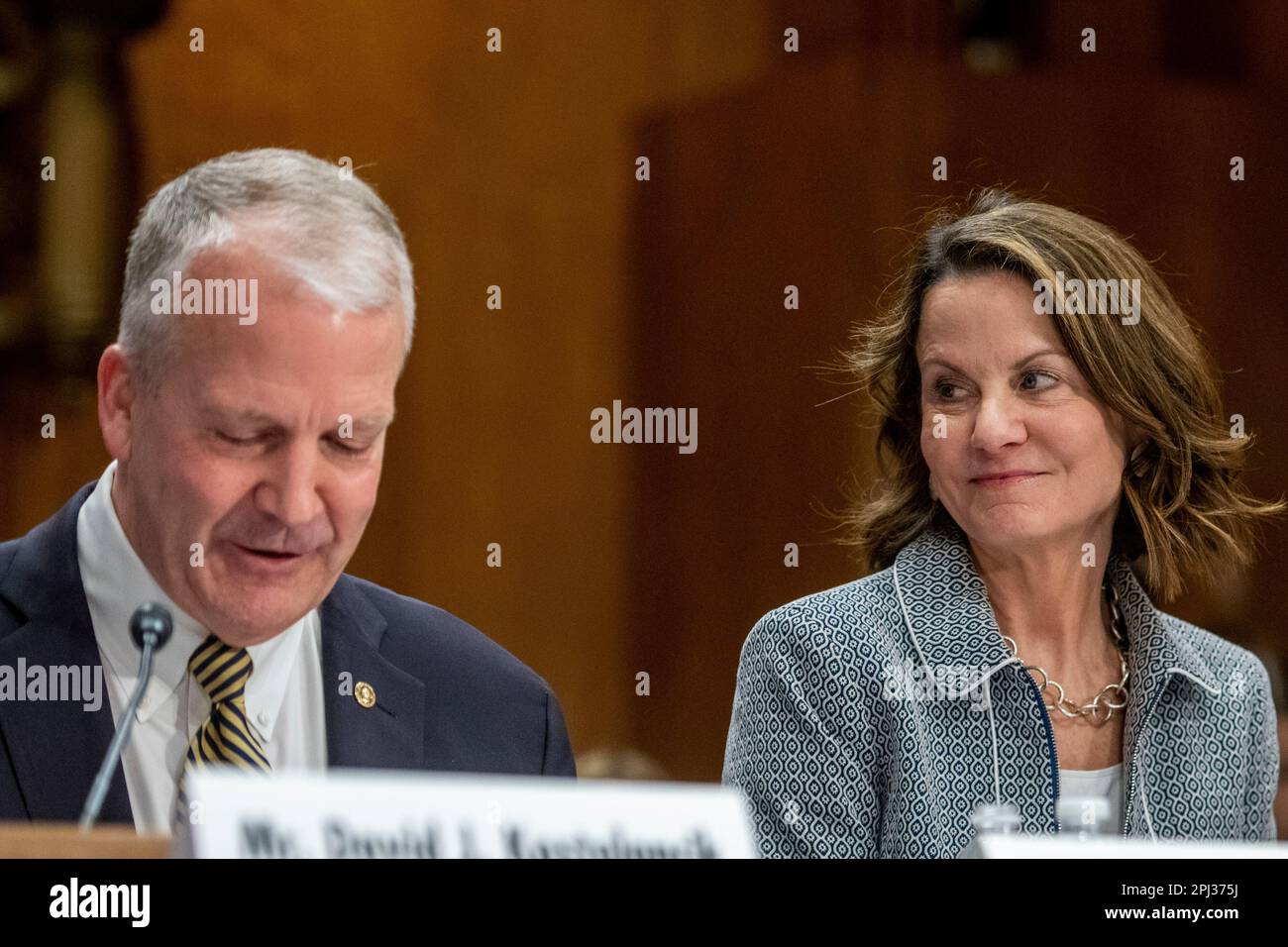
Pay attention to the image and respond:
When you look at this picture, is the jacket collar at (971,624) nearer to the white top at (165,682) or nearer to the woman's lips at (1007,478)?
the woman's lips at (1007,478)

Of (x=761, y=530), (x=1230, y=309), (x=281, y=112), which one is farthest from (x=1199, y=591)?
(x=281, y=112)

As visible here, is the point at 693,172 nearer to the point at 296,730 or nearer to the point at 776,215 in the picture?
the point at 776,215

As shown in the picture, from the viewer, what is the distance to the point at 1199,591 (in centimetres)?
495

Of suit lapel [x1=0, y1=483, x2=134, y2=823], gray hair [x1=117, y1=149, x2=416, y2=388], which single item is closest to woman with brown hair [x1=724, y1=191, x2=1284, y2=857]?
gray hair [x1=117, y1=149, x2=416, y2=388]

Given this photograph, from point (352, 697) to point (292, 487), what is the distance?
33 cm

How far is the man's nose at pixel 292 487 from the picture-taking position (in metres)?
2.31

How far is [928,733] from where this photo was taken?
2613mm

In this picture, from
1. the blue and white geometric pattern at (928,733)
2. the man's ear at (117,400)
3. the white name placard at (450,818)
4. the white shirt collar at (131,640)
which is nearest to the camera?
the white name placard at (450,818)

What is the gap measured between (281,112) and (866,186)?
A: 5.11 ft

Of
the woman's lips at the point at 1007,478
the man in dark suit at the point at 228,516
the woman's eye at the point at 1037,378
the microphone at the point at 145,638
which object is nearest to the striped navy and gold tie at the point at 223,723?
the man in dark suit at the point at 228,516

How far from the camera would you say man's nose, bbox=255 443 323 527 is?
2.31 m

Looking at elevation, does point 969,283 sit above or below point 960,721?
above

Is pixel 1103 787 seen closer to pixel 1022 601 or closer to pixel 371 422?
pixel 1022 601

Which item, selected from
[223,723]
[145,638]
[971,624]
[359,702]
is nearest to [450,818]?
[145,638]
